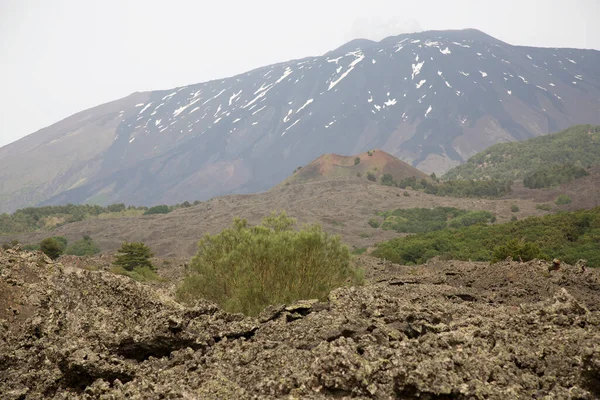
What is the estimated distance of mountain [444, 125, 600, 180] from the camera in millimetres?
124938

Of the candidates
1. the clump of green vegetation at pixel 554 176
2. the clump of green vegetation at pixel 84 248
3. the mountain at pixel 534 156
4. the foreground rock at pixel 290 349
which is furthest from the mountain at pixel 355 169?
the foreground rock at pixel 290 349

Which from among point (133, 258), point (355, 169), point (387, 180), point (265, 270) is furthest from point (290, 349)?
point (355, 169)

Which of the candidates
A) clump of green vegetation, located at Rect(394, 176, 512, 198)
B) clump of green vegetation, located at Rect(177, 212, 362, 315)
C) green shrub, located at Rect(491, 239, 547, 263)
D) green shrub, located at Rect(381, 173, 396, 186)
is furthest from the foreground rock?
green shrub, located at Rect(381, 173, 396, 186)

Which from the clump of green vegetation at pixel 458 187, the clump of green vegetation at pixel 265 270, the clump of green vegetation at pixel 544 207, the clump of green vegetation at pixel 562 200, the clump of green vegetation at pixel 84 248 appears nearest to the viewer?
the clump of green vegetation at pixel 265 270

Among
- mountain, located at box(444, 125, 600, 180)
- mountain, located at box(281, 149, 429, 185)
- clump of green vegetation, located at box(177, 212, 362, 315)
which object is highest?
clump of green vegetation, located at box(177, 212, 362, 315)

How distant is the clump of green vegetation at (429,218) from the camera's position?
68625mm

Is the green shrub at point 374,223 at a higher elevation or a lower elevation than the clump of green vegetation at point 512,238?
lower

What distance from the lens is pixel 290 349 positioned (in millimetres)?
8898

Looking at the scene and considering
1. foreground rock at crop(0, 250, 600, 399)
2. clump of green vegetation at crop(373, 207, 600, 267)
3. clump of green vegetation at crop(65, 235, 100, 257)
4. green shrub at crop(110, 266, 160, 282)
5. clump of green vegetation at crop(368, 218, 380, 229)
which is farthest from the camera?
clump of green vegetation at crop(368, 218, 380, 229)

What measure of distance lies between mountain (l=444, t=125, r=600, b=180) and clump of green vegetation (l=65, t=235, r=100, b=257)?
89.0 meters

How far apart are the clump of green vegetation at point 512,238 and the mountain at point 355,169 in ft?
181

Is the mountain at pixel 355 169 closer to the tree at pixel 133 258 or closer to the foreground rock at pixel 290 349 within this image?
the tree at pixel 133 258

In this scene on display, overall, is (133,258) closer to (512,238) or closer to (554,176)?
(512,238)

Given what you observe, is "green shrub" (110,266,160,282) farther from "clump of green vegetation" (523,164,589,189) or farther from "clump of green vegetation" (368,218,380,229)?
"clump of green vegetation" (523,164,589,189)
